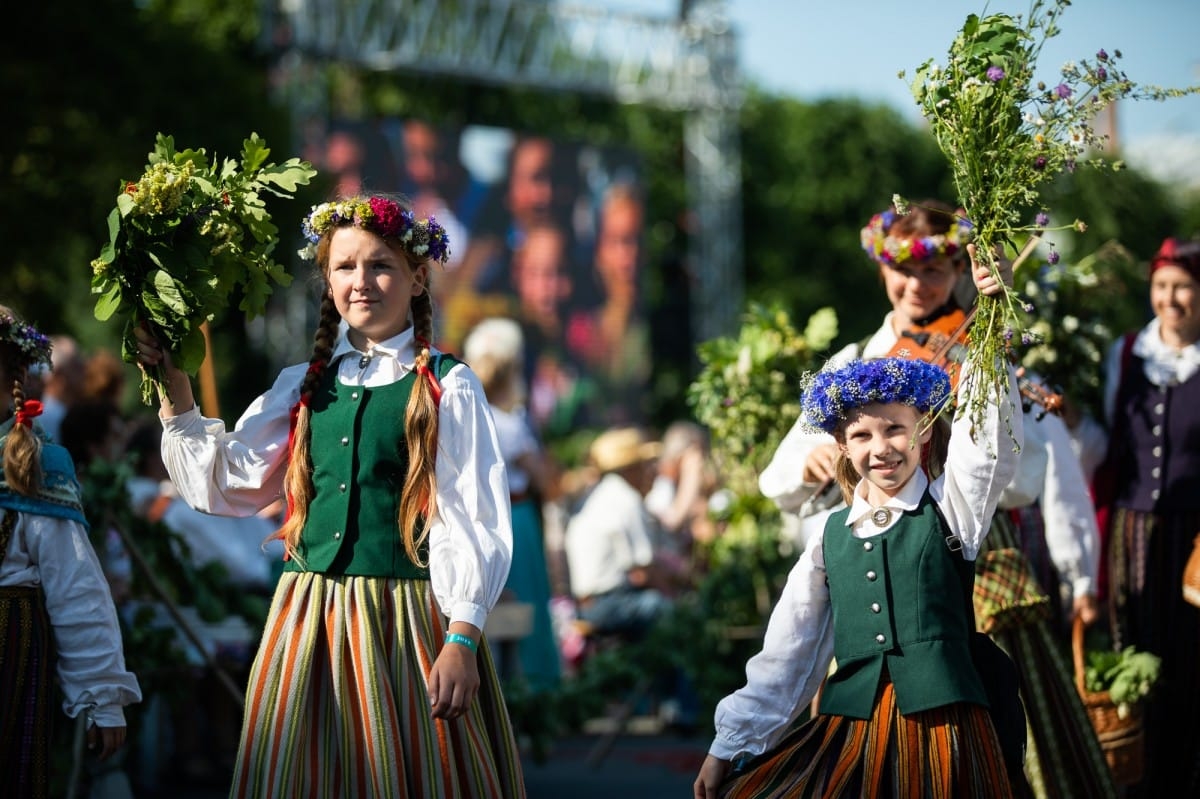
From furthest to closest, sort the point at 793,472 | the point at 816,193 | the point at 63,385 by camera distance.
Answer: the point at 816,193
the point at 63,385
the point at 793,472

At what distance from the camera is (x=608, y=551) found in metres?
10.5

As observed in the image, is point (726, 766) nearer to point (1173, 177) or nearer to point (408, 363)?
point (408, 363)

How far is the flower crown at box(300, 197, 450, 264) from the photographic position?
4.33 metres

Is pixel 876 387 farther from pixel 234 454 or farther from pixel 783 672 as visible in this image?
pixel 234 454

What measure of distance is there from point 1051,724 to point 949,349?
1.16 meters

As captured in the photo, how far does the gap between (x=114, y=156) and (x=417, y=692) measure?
43.6 ft

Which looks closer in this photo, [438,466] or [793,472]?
[438,466]

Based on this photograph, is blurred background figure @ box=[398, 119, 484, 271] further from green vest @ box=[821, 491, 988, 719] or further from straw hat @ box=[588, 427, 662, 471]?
green vest @ box=[821, 491, 988, 719]

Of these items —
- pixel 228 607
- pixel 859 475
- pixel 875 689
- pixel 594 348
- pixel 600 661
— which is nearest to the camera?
pixel 875 689

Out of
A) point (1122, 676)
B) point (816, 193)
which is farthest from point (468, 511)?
point (816, 193)

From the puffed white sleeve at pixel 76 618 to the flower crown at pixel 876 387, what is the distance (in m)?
1.94

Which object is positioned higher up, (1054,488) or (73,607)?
(1054,488)

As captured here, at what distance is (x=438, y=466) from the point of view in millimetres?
4223

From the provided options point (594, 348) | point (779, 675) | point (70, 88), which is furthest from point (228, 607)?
point (594, 348)
